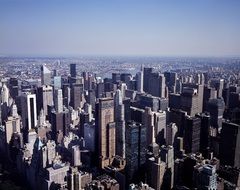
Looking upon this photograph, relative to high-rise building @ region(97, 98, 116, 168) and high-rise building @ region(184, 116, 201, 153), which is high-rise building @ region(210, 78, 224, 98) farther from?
high-rise building @ region(97, 98, 116, 168)

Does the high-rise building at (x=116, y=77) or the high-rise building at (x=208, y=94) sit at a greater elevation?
the high-rise building at (x=116, y=77)

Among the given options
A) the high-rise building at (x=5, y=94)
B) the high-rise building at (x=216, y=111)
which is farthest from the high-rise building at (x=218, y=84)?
the high-rise building at (x=5, y=94)

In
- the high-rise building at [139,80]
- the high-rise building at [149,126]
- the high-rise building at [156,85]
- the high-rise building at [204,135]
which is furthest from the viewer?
the high-rise building at [139,80]

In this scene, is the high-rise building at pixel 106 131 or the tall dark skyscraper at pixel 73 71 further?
the tall dark skyscraper at pixel 73 71

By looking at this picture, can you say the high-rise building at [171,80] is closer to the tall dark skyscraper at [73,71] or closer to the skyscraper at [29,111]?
the tall dark skyscraper at [73,71]

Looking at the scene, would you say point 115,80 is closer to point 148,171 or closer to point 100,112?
point 100,112

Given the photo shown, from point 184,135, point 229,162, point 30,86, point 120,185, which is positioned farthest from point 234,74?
point 30,86

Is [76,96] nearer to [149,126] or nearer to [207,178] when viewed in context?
[149,126]

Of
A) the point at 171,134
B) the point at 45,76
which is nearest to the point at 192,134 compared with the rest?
the point at 171,134
